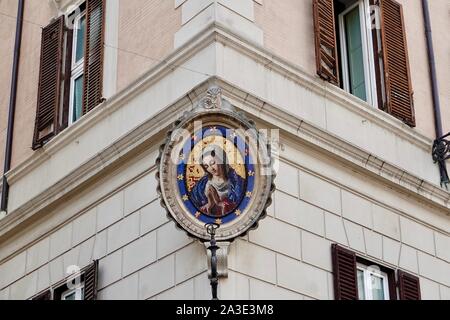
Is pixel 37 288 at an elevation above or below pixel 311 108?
below

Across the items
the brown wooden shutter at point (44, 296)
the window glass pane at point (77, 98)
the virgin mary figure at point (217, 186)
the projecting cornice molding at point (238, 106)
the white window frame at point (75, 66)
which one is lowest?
the brown wooden shutter at point (44, 296)

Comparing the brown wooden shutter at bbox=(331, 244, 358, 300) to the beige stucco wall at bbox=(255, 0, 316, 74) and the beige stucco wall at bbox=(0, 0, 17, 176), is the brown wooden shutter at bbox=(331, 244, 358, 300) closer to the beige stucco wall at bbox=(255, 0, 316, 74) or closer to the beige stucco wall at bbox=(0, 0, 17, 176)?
the beige stucco wall at bbox=(255, 0, 316, 74)

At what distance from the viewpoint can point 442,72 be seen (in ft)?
70.3

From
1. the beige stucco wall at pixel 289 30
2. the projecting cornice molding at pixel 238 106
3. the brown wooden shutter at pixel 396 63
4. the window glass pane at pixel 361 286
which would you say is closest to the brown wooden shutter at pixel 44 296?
the projecting cornice molding at pixel 238 106

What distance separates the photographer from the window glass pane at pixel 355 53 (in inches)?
804

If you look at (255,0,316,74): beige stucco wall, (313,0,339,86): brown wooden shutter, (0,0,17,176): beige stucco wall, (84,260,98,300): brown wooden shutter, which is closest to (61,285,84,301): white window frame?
(84,260,98,300): brown wooden shutter

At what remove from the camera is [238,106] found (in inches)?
685

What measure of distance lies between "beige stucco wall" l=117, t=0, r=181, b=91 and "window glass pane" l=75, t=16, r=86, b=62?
1335 mm

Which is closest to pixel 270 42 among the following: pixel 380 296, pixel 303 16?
pixel 303 16

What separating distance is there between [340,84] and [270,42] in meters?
2.26

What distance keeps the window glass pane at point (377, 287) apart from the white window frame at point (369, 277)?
32 millimetres

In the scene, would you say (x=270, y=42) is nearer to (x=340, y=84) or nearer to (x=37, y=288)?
(x=340, y=84)

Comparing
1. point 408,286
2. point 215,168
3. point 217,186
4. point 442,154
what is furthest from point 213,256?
point 442,154

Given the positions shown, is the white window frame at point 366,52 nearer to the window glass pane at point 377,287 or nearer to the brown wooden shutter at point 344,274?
the window glass pane at point 377,287
